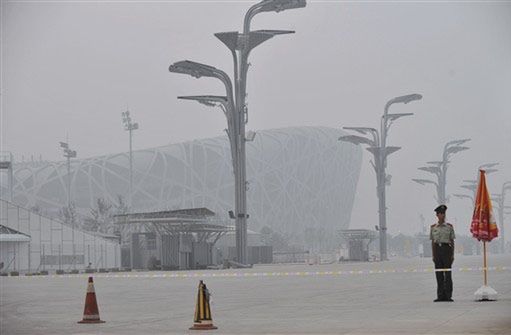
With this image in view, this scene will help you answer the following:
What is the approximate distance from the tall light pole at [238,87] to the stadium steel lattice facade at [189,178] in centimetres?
10748

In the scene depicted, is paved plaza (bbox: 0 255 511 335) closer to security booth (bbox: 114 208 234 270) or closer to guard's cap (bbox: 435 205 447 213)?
guard's cap (bbox: 435 205 447 213)

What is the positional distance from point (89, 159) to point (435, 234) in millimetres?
160075

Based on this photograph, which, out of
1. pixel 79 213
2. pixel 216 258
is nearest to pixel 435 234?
pixel 216 258

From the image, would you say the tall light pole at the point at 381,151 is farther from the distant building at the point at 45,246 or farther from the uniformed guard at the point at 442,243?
the uniformed guard at the point at 442,243

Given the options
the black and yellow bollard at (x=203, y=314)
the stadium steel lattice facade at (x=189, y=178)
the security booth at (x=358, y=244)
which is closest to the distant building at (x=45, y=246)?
the security booth at (x=358, y=244)

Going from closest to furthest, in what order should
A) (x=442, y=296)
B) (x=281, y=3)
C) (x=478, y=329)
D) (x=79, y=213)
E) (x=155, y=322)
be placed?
1. (x=478, y=329)
2. (x=155, y=322)
3. (x=442, y=296)
4. (x=281, y=3)
5. (x=79, y=213)

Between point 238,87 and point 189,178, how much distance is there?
11825cm

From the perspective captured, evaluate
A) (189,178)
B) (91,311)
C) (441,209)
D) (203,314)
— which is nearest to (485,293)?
(441,209)

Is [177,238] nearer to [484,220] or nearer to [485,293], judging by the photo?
[484,220]

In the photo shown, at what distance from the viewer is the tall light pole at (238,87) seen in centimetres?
5947

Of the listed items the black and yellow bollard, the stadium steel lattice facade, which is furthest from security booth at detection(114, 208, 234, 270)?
the stadium steel lattice facade

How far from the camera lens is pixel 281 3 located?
188 ft

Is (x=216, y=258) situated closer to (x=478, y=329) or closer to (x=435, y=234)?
(x=435, y=234)

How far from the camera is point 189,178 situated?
178875 millimetres
